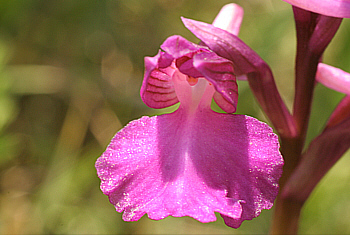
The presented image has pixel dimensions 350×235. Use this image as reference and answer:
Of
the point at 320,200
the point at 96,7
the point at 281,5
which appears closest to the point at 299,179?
the point at 320,200

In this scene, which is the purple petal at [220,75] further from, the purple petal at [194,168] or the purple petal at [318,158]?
the purple petal at [318,158]

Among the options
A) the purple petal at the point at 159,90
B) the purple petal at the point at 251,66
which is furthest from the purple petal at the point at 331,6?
the purple petal at the point at 159,90

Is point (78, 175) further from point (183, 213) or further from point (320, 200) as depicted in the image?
point (183, 213)

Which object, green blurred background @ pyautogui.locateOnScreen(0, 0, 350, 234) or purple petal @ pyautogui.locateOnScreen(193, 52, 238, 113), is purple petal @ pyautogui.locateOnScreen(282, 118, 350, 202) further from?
green blurred background @ pyautogui.locateOnScreen(0, 0, 350, 234)

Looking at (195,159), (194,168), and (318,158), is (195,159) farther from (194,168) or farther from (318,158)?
(318,158)

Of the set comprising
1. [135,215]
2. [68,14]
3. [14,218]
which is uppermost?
[135,215]
